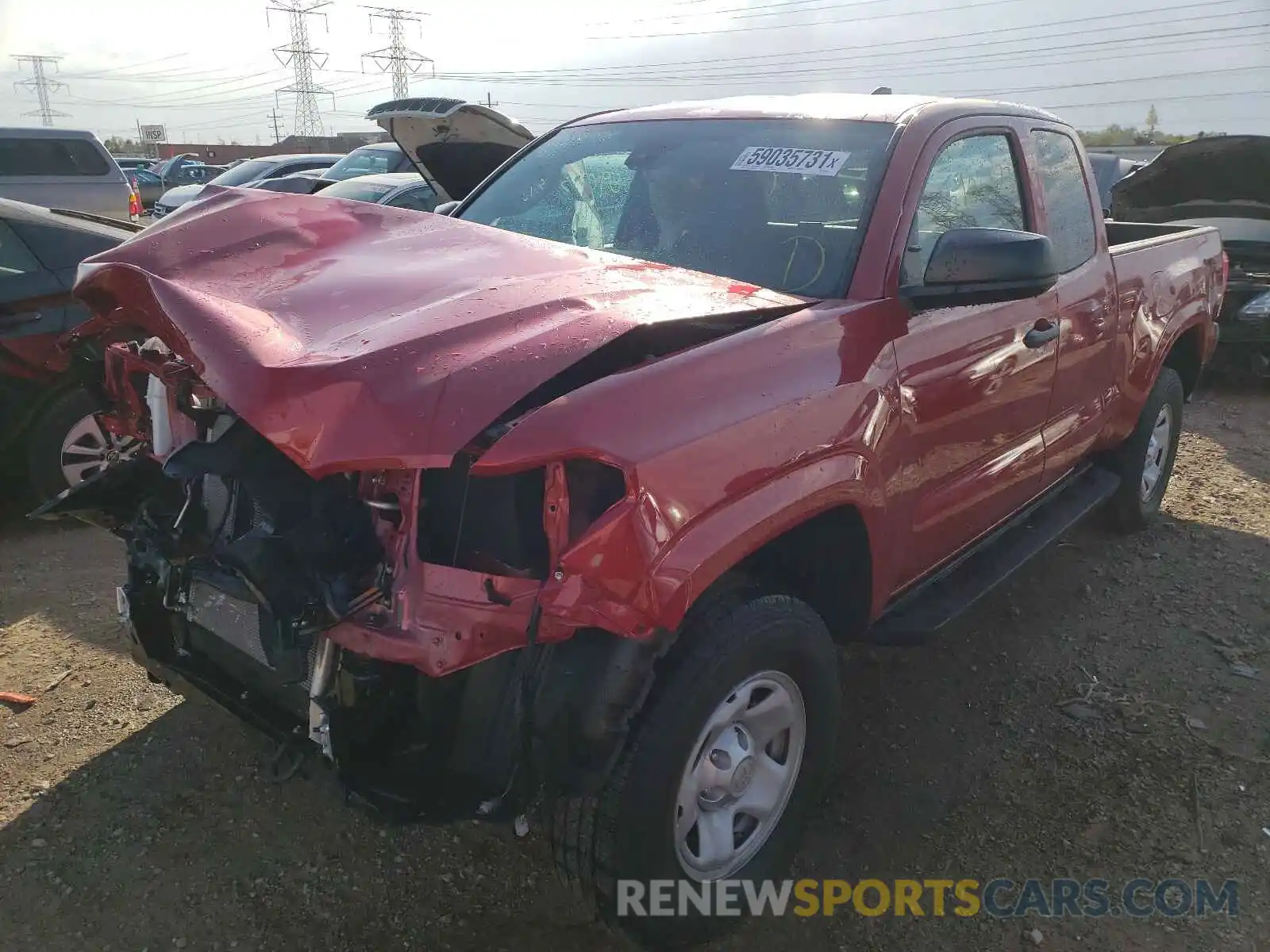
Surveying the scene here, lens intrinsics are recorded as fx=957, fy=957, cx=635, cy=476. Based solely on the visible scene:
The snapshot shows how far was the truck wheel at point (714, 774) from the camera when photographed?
2064 mm

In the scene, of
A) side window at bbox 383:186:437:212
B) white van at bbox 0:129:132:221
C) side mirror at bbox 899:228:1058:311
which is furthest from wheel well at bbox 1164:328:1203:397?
white van at bbox 0:129:132:221

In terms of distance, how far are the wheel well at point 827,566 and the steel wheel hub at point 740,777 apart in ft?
1.02

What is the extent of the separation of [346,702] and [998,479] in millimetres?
2315

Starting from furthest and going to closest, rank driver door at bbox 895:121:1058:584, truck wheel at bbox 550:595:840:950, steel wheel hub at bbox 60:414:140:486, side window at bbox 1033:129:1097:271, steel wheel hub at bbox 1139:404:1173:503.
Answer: steel wheel hub at bbox 1139:404:1173:503 → steel wheel hub at bbox 60:414:140:486 → side window at bbox 1033:129:1097:271 → driver door at bbox 895:121:1058:584 → truck wheel at bbox 550:595:840:950

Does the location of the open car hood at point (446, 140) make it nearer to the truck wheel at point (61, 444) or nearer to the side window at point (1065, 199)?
the truck wheel at point (61, 444)

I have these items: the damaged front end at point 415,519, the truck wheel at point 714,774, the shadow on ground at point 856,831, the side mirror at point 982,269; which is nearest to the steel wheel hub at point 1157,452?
the shadow on ground at point 856,831

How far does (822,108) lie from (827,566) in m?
1.55

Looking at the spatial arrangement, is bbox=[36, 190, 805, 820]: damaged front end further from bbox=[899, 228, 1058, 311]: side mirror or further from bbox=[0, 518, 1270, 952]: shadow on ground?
bbox=[899, 228, 1058, 311]: side mirror

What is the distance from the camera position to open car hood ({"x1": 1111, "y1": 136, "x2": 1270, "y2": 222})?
8.23 meters

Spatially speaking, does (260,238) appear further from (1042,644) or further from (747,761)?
(1042,644)

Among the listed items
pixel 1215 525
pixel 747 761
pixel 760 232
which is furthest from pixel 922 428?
pixel 1215 525

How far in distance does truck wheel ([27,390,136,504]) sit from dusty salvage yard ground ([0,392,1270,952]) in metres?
0.53

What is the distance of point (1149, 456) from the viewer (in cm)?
488

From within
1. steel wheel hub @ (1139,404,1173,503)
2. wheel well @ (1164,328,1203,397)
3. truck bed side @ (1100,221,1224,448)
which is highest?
truck bed side @ (1100,221,1224,448)
